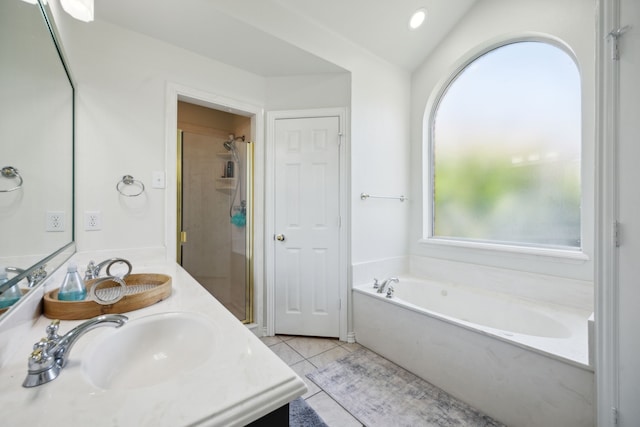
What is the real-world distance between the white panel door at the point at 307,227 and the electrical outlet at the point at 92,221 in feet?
4.17

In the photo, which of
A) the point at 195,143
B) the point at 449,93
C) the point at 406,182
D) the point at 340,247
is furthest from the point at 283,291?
the point at 449,93

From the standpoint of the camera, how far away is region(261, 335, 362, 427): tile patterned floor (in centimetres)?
152

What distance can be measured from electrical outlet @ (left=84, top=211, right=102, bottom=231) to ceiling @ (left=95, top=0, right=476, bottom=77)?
1.27 m

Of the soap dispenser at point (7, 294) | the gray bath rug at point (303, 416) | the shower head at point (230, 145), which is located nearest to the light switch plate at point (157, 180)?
the shower head at point (230, 145)

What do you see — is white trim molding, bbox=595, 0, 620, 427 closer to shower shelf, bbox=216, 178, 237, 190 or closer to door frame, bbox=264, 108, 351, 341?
door frame, bbox=264, 108, 351, 341

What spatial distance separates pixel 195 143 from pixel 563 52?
301 centimetres

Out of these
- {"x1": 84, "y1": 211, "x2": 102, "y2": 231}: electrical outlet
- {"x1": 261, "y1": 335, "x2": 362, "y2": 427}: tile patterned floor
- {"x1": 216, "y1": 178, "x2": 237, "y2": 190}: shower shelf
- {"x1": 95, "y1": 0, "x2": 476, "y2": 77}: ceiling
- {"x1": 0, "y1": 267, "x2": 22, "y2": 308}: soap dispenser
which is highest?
{"x1": 95, "y1": 0, "x2": 476, "y2": 77}: ceiling

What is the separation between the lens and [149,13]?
1695 mm

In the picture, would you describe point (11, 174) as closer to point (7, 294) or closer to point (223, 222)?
point (7, 294)

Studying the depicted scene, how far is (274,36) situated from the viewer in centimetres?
194

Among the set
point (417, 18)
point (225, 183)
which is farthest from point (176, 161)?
point (417, 18)

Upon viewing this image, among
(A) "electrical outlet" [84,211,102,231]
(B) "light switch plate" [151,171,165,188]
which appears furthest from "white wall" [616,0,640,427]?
(A) "electrical outlet" [84,211,102,231]

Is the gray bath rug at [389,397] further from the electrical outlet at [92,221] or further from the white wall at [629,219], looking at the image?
the electrical outlet at [92,221]

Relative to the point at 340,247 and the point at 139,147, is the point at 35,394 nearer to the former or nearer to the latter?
the point at 139,147
